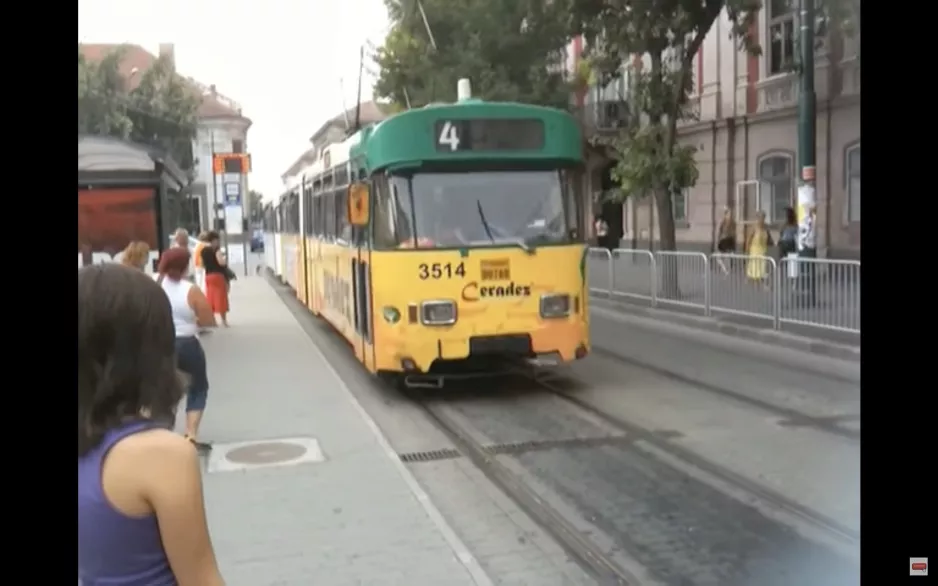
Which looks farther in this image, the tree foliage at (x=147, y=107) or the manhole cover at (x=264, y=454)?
the manhole cover at (x=264, y=454)

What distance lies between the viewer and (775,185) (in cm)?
2436

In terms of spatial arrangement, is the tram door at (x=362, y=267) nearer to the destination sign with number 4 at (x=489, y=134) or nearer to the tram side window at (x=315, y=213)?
the destination sign with number 4 at (x=489, y=134)

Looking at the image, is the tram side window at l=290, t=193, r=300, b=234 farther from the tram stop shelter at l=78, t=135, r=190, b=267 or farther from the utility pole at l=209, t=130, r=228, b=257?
the tram stop shelter at l=78, t=135, r=190, b=267

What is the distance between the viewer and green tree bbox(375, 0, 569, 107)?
25188 millimetres

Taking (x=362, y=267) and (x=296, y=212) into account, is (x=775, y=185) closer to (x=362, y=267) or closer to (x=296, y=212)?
(x=296, y=212)

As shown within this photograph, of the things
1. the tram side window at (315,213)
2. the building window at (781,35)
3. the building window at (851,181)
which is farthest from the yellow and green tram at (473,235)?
the building window at (851,181)

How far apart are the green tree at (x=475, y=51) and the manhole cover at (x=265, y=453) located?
17.7 m

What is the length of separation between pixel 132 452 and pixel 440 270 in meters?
7.71

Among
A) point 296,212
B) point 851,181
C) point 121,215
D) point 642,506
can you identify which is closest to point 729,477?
point 642,506

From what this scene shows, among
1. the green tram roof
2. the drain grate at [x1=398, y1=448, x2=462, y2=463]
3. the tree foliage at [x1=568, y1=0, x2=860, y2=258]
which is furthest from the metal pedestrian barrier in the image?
the drain grate at [x1=398, y1=448, x2=462, y2=463]

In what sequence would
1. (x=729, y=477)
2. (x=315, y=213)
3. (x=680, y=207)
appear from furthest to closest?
(x=680, y=207) < (x=315, y=213) < (x=729, y=477)

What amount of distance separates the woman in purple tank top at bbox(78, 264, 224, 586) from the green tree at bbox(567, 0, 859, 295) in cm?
1584

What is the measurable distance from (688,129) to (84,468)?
26.8 meters

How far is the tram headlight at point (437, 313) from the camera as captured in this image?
9.82 meters
